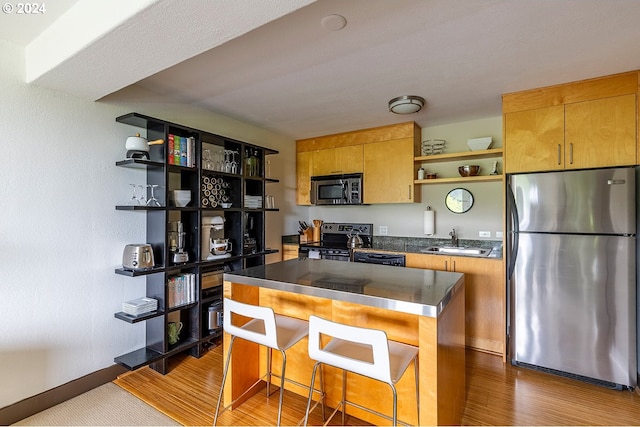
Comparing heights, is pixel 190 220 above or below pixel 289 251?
above

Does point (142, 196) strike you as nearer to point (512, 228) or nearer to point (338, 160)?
point (338, 160)

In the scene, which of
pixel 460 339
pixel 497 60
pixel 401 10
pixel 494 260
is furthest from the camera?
pixel 494 260

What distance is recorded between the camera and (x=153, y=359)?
239 cm

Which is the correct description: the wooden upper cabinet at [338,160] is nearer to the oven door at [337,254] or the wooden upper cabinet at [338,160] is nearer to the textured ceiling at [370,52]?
the textured ceiling at [370,52]

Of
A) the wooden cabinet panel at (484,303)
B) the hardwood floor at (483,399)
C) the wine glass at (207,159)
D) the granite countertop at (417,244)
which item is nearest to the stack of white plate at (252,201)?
the wine glass at (207,159)

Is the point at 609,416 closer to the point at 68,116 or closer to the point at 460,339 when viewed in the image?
the point at 460,339

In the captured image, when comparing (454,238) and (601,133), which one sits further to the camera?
(454,238)

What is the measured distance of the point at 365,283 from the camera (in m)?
1.78

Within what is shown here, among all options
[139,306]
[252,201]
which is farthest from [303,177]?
[139,306]

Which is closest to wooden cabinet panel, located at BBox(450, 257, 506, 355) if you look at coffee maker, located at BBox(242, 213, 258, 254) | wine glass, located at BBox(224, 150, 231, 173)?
coffee maker, located at BBox(242, 213, 258, 254)

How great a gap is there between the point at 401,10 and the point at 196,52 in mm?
1093

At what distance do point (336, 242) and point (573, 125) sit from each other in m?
2.81

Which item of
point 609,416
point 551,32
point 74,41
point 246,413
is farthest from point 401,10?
point 609,416

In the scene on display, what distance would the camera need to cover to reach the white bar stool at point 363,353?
132 cm
